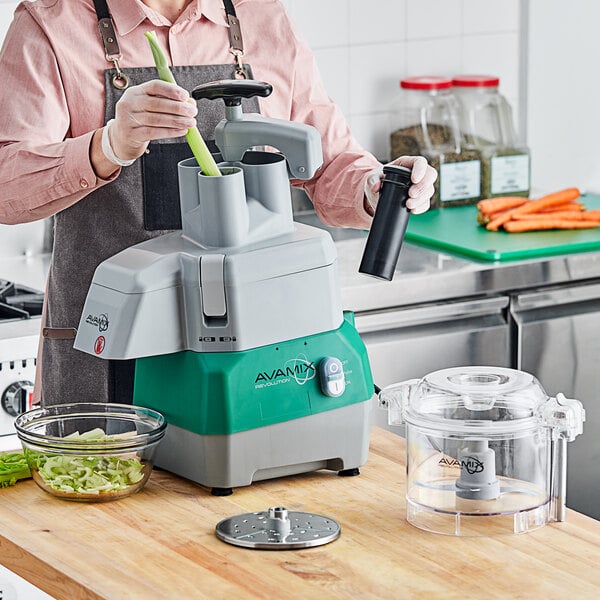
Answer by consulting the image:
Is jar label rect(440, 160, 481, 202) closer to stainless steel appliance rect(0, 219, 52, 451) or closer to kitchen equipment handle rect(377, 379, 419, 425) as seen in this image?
stainless steel appliance rect(0, 219, 52, 451)

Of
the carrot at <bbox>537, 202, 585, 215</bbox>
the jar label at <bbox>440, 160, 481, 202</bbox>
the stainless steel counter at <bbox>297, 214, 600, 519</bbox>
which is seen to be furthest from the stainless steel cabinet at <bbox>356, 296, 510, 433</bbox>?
the jar label at <bbox>440, 160, 481, 202</bbox>

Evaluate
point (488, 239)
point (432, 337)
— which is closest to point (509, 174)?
point (488, 239)

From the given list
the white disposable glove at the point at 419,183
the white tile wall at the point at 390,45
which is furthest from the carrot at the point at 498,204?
the white disposable glove at the point at 419,183

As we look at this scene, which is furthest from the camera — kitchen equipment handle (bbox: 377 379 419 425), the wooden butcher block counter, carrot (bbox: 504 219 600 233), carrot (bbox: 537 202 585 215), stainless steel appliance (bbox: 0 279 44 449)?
carrot (bbox: 537 202 585 215)

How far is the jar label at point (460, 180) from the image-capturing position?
327cm

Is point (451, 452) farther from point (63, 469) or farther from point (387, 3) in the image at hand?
point (387, 3)

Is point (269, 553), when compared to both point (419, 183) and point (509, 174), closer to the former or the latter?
point (419, 183)

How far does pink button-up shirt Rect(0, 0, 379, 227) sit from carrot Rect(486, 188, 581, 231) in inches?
42.1

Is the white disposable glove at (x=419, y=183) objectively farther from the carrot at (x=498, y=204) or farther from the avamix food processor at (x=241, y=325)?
the carrot at (x=498, y=204)

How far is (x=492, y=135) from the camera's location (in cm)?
341

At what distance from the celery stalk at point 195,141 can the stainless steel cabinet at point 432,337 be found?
46.2 inches

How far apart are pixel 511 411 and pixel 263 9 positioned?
0.87 metres

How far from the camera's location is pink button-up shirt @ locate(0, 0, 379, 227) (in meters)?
1.75

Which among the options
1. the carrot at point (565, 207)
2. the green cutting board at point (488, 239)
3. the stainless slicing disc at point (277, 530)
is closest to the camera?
the stainless slicing disc at point (277, 530)
